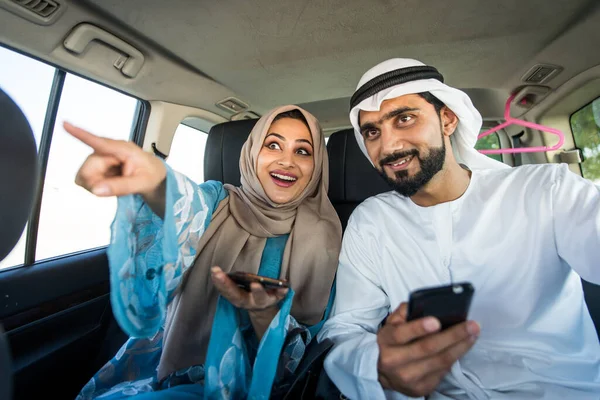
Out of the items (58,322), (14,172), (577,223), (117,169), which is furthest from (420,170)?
(58,322)

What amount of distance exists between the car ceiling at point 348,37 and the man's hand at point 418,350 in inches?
57.0

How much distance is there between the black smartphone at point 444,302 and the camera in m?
0.60

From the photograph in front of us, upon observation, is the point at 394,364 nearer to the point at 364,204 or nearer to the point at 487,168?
the point at 364,204

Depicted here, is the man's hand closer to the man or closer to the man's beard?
the man

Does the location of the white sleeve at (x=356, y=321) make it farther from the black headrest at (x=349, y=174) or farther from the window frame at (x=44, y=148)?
the window frame at (x=44, y=148)

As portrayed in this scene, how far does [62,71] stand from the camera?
1.66 meters

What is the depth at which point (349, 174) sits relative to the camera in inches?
67.2

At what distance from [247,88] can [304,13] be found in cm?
95

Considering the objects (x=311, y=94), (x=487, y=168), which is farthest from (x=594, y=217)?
(x=311, y=94)

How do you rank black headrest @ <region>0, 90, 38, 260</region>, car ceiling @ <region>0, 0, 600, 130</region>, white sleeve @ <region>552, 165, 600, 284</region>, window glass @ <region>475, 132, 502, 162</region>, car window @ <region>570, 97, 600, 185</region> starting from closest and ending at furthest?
black headrest @ <region>0, 90, 38, 260</region>, white sleeve @ <region>552, 165, 600, 284</region>, car ceiling @ <region>0, 0, 600, 130</region>, car window @ <region>570, 97, 600, 185</region>, window glass @ <region>475, 132, 502, 162</region>

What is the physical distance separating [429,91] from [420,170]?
0.35 meters

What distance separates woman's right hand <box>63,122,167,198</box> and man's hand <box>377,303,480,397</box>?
753 millimetres

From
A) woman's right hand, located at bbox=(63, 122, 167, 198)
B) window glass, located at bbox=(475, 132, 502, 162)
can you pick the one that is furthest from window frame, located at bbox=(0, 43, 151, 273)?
window glass, located at bbox=(475, 132, 502, 162)

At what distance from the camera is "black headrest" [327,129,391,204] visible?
1.67m
